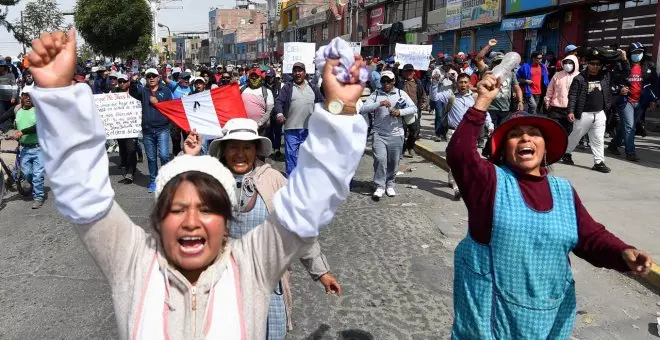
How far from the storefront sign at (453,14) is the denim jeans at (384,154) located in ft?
66.8

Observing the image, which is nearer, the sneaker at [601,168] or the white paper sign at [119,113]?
the sneaker at [601,168]

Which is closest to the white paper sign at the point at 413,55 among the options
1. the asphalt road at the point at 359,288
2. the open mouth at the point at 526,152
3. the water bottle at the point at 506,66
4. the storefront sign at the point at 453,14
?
the asphalt road at the point at 359,288

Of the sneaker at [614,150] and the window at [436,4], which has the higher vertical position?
the window at [436,4]

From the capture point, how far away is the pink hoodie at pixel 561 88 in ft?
30.2

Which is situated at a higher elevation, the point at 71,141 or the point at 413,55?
the point at 413,55

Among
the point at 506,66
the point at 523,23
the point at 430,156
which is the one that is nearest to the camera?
the point at 506,66

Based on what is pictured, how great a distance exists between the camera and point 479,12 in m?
24.2

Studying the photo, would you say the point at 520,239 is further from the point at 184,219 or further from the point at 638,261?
the point at 184,219

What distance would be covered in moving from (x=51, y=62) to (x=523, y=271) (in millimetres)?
1902

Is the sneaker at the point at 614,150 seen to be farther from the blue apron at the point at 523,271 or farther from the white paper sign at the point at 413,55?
the blue apron at the point at 523,271

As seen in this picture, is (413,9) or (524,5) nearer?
(524,5)

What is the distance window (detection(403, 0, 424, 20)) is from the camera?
3360cm

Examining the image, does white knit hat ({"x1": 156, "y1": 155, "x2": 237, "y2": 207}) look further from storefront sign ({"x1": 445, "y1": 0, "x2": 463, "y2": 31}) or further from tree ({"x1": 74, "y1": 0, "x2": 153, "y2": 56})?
tree ({"x1": 74, "y1": 0, "x2": 153, "y2": 56})

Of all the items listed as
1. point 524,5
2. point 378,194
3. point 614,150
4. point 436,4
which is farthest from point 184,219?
point 436,4
